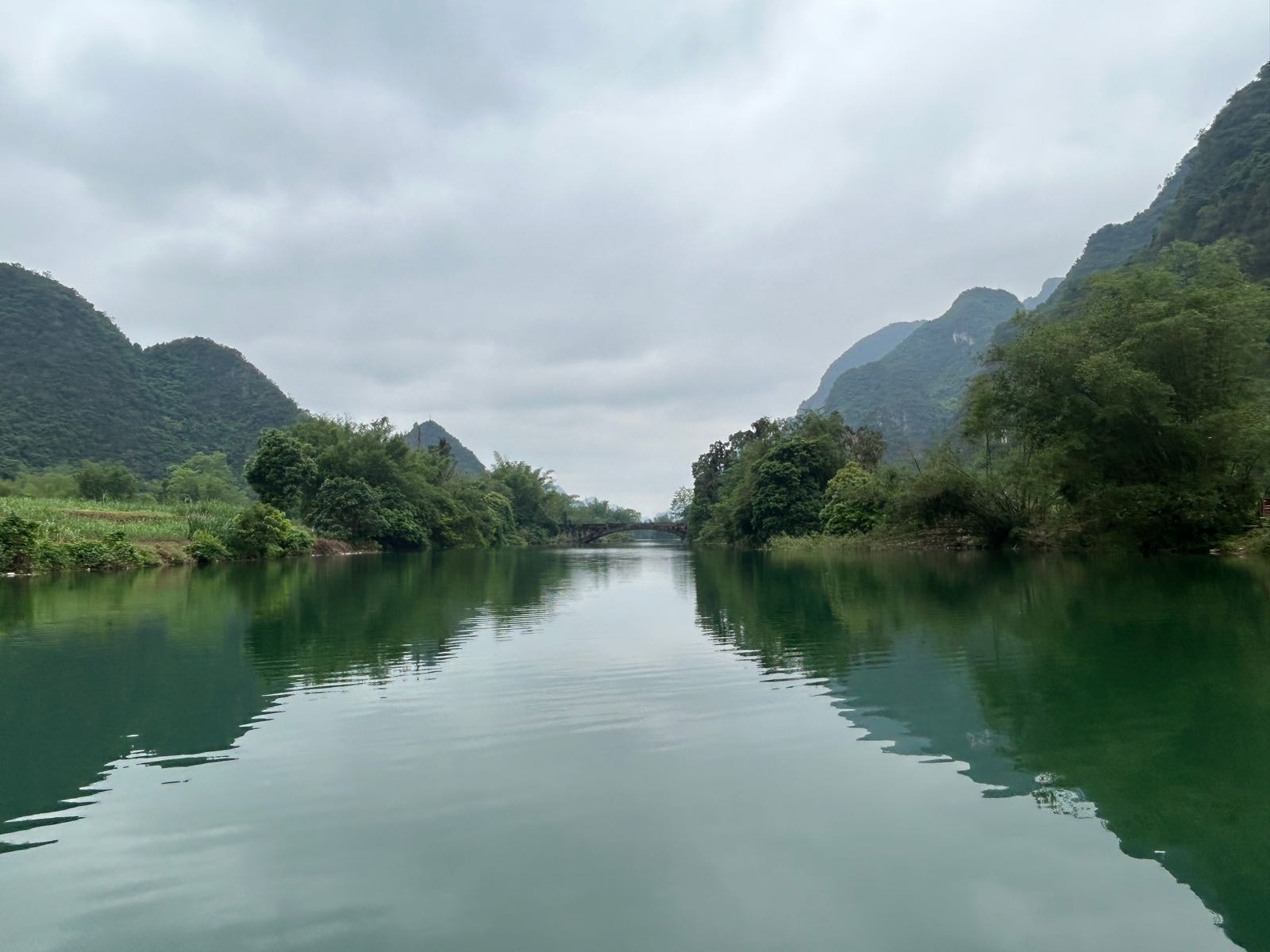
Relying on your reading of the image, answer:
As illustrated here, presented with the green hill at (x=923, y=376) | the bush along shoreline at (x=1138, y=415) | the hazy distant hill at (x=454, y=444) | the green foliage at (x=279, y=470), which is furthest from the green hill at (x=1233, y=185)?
the hazy distant hill at (x=454, y=444)

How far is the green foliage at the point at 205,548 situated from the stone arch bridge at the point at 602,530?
61.4 m

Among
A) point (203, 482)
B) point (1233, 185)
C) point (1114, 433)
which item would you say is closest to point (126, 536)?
point (1114, 433)

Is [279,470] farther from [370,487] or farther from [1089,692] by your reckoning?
[1089,692]

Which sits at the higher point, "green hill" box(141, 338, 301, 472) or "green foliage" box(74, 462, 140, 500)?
"green hill" box(141, 338, 301, 472)

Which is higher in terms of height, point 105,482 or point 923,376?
point 923,376

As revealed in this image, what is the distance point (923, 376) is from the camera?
155 m

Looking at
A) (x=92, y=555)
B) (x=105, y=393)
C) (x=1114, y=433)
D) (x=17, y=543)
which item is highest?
(x=105, y=393)

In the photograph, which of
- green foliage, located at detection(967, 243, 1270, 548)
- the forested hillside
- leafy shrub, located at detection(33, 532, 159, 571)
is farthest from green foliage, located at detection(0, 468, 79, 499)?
green foliage, located at detection(967, 243, 1270, 548)

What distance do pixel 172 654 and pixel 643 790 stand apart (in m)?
7.30

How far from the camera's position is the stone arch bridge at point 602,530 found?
308 feet

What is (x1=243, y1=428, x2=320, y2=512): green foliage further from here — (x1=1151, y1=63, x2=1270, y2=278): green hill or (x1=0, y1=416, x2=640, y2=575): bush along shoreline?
(x1=1151, y1=63, x2=1270, y2=278): green hill

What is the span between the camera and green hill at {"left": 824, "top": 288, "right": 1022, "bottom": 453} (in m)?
127

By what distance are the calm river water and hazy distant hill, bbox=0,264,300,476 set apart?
240 ft

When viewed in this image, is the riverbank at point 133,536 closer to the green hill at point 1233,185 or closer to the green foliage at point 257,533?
the green foliage at point 257,533
